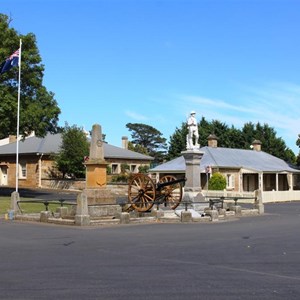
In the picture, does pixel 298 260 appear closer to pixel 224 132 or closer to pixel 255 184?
pixel 255 184

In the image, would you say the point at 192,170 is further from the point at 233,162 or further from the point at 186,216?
the point at 233,162

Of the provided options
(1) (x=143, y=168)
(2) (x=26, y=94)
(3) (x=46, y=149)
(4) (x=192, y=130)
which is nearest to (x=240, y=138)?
(1) (x=143, y=168)

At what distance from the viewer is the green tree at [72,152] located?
5153 cm

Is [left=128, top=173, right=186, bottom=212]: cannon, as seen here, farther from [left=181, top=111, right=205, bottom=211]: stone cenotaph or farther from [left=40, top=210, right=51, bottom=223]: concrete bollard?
[left=40, top=210, right=51, bottom=223]: concrete bollard

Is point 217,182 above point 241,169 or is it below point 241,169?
below

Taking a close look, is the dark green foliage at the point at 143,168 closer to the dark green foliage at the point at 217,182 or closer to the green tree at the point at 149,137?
the dark green foliage at the point at 217,182

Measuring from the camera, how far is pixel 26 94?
129 feet

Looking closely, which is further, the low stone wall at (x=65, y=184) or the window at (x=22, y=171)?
the window at (x=22, y=171)

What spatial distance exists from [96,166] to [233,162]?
2987 cm

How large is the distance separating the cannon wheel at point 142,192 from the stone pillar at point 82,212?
3.83m

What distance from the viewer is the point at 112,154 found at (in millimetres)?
58438

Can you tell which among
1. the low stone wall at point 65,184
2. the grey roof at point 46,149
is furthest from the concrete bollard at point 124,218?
the grey roof at point 46,149

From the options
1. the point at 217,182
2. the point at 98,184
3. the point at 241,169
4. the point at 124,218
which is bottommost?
the point at 124,218

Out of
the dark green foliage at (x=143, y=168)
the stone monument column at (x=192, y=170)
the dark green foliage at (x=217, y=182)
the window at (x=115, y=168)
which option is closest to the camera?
the stone monument column at (x=192, y=170)
